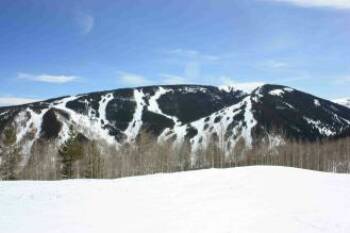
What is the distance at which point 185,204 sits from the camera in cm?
2527

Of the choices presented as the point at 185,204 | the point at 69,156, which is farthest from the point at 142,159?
the point at 185,204

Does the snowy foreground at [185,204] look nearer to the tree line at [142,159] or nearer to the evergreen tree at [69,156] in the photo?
the evergreen tree at [69,156]

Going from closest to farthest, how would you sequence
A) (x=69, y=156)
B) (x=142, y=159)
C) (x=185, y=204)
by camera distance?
(x=185, y=204), (x=69, y=156), (x=142, y=159)

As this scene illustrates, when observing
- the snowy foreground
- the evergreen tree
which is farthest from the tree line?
the snowy foreground

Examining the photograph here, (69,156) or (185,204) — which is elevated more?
(185,204)

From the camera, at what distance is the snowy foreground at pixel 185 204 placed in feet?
63.5

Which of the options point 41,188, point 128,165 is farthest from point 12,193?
point 128,165

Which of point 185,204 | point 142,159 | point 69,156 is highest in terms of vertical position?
point 185,204

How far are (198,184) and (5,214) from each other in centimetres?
1573

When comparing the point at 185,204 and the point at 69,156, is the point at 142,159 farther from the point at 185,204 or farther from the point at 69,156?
the point at 185,204

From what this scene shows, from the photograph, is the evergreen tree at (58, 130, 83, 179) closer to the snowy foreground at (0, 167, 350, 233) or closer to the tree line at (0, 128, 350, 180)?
the tree line at (0, 128, 350, 180)

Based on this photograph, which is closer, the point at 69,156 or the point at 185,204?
the point at 185,204

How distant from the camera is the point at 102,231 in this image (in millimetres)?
18672

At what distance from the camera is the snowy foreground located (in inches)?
762
